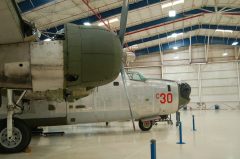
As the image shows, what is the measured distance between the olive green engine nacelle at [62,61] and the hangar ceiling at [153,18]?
13094mm

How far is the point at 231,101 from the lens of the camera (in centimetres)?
3697

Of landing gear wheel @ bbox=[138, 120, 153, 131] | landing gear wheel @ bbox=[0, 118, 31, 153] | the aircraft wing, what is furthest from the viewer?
landing gear wheel @ bbox=[138, 120, 153, 131]

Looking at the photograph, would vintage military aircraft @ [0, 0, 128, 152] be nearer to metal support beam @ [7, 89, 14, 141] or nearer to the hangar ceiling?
metal support beam @ [7, 89, 14, 141]

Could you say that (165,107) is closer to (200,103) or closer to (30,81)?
(30,81)

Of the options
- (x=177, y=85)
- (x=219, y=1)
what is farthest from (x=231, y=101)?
(x=177, y=85)

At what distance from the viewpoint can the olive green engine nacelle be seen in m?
6.25

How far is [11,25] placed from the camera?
569 cm

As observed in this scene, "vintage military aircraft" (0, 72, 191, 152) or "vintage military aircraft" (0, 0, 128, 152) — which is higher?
"vintage military aircraft" (0, 0, 128, 152)

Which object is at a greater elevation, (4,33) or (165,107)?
(4,33)

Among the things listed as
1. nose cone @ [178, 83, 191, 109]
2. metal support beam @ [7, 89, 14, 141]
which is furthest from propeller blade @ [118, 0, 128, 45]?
nose cone @ [178, 83, 191, 109]

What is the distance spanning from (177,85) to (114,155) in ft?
23.2

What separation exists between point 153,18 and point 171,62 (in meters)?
12.9

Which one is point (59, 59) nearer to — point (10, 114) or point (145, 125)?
point (10, 114)

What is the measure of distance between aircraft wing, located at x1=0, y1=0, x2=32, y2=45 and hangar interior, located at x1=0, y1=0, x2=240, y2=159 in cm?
294
